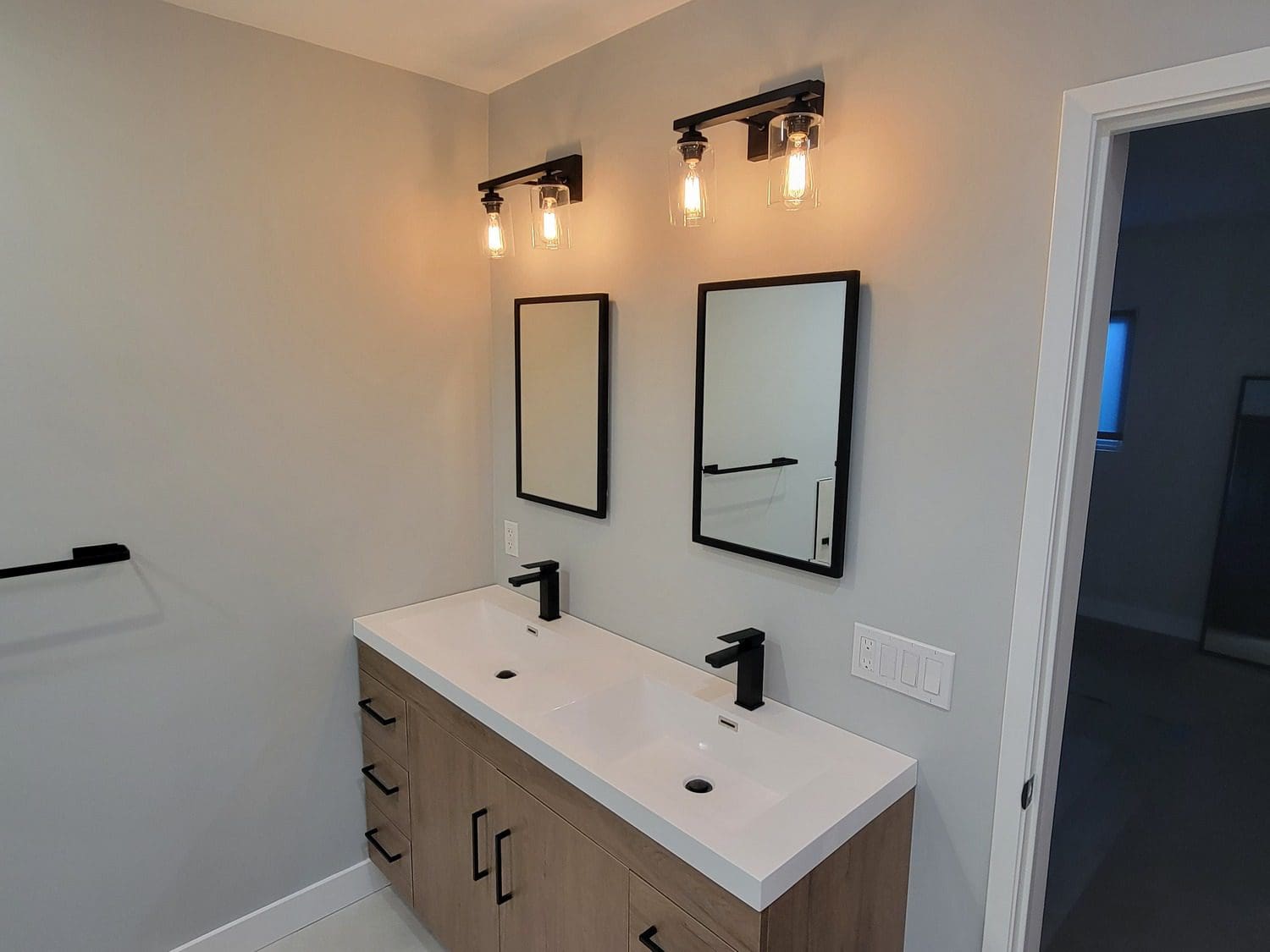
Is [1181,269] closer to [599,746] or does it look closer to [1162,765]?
[1162,765]

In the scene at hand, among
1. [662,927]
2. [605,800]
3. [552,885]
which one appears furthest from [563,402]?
[662,927]

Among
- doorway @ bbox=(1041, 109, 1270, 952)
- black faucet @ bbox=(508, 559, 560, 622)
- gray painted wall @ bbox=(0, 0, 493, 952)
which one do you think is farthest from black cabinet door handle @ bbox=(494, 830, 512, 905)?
doorway @ bbox=(1041, 109, 1270, 952)

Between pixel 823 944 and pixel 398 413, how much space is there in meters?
1.81

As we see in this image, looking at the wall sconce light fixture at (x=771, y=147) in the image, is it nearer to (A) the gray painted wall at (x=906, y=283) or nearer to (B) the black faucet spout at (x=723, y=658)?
(A) the gray painted wall at (x=906, y=283)

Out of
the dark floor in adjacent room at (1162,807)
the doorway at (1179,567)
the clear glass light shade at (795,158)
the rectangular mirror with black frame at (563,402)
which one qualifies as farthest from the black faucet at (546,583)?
the doorway at (1179,567)

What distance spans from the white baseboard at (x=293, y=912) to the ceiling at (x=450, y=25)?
251cm

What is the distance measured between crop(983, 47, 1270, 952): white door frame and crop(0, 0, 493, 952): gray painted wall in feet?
5.79

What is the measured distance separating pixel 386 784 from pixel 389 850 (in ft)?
0.76

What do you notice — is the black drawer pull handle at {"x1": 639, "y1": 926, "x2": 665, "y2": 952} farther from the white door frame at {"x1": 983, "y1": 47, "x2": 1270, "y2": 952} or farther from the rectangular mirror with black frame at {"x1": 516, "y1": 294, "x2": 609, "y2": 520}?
the rectangular mirror with black frame at {"x1": 516, "y1": 294, "x2": 609, "y2": 520}

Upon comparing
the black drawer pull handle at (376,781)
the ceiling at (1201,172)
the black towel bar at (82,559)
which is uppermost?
the ceiling at (1201,172)

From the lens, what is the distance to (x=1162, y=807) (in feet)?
9.25

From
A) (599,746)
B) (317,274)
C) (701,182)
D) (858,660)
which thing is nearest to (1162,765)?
(858,660)

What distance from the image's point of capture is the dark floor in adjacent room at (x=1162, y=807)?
2.22 meters

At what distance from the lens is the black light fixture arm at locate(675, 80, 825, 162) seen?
1.42m
